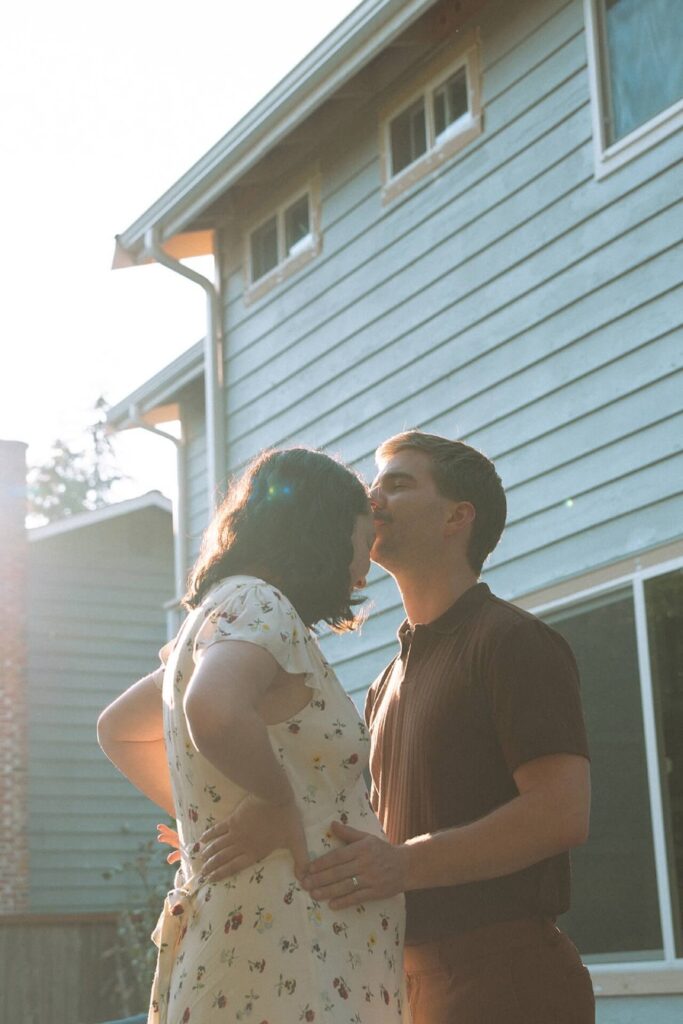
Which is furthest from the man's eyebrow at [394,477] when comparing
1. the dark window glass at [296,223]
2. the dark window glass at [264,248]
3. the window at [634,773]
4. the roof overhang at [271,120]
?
the dark window glass at [264,248]

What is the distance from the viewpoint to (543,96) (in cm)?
731

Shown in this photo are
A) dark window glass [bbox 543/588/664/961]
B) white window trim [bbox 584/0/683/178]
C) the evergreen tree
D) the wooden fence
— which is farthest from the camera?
the evergreen tree

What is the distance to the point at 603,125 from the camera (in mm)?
6832

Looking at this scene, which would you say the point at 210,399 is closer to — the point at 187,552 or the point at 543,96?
the point at 187,552

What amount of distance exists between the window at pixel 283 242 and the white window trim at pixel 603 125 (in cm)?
281

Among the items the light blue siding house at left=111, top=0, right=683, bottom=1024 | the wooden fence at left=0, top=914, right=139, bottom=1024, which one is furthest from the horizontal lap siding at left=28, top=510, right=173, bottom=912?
the light blue siding house at left=111, top=0, right=683, bottom=1024

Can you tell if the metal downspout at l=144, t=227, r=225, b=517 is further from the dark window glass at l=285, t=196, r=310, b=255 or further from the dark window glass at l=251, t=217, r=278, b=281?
the dark window glass at l=285, t=196, r=310, b=255

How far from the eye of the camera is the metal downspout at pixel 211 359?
1025 centimetres

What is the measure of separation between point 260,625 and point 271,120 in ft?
23.8

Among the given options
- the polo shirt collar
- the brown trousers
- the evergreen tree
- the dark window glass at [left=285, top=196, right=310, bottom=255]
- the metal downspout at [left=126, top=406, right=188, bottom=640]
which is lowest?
the brown trousers

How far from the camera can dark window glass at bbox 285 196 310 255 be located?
968cm

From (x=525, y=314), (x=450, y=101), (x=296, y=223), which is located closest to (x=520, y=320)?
(x=525, y=314)

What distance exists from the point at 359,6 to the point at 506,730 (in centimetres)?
628

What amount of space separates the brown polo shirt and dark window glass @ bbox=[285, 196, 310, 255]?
23.0 ft
